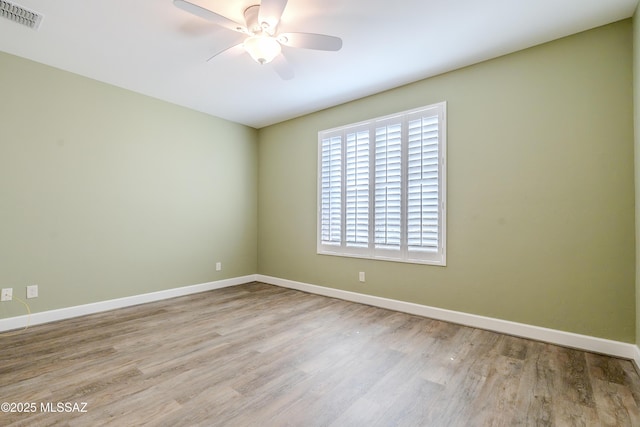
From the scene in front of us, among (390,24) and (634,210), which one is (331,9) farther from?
(634,210)

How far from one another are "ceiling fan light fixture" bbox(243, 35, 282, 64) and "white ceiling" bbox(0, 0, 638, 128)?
20cm

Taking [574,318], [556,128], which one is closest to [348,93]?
[556,128]

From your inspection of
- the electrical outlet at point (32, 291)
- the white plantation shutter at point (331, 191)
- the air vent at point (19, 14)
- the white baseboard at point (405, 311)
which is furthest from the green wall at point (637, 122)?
the electrical outlet at point (32, 291)

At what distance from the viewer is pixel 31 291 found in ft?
9.86

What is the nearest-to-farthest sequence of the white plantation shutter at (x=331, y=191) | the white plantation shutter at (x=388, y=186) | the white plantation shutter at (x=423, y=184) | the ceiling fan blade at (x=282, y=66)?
the ceiling fan blade at (x=282, y=66), the white plantation shutter at (x=423, y=184), the white plantation shutter at (x=388, y=186), the white plantation shutter at (x=331, y=191)

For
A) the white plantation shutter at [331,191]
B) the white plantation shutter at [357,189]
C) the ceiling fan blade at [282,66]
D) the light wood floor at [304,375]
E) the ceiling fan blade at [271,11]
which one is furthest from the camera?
the white plantation shutter at [331,191]

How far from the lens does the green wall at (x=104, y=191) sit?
2.96 m

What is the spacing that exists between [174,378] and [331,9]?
293 centimetres

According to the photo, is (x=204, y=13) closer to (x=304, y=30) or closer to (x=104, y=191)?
(x=304, y=30)

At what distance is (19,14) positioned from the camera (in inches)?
91.4

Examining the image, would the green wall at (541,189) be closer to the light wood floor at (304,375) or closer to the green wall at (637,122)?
the green wall at (637,122)

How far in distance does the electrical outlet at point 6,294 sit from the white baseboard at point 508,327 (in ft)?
11.2

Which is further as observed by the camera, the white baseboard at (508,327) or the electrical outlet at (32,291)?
the electrical outlet at (32,291)

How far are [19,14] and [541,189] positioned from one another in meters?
4.58
